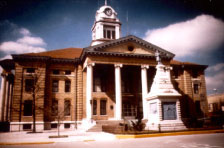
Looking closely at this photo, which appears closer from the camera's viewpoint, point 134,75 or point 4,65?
point 4,65

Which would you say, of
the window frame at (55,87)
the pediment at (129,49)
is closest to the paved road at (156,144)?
the pediment at (129,49)

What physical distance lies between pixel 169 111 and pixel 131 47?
1808 centimetres

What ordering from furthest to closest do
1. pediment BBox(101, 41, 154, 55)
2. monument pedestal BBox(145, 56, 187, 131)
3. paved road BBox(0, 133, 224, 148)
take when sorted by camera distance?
pediment BBox(101, 41, 154, 55)
monument pedestal BBox(145, 56, 187, 131)
paved road BBox(0, 133, 224, 148)

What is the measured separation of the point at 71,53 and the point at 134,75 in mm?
13520

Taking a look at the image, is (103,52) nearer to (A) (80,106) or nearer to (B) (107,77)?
(B) (107,77)

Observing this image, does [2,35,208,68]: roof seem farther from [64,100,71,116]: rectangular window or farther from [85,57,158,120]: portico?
[64,100,71,116]: rectangular window

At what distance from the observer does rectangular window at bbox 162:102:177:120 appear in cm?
2036

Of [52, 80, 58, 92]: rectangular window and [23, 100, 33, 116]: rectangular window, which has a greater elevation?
[52, 80, 58, 92]: rectangular window

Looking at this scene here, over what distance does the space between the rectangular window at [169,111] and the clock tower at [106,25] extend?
29416mm

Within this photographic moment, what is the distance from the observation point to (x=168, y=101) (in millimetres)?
20875

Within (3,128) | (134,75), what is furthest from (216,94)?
(3,128)

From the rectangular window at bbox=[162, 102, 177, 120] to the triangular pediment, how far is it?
15.7 meters

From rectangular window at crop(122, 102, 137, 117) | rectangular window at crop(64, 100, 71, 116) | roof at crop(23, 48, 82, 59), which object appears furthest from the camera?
roof at crop(23, 48, 82, 59)

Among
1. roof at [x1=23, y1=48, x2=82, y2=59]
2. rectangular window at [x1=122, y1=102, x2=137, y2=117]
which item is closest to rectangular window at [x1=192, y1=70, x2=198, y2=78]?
rectangular window at [x1=122, y1=102, x2=137, y2=117]
